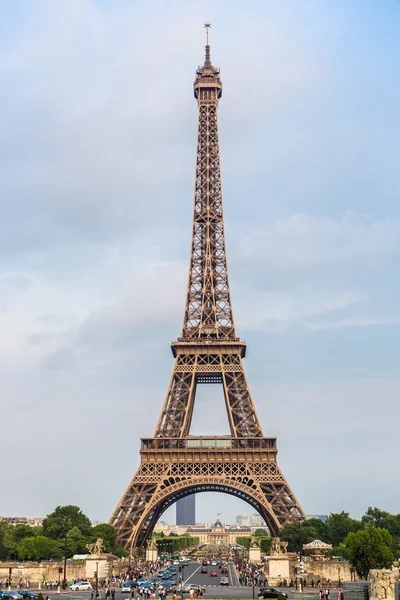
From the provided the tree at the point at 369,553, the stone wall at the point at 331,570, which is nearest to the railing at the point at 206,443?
the stone wall at the point at 331,570

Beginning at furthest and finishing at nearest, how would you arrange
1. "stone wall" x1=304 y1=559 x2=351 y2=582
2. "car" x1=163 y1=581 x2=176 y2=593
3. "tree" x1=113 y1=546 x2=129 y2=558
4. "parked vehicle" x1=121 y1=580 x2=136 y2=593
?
"tree" x1=113 y1=546 x2=129 y2=558 → "stone wall" x1=304 y1=559 x2=351 y2=582 → "parked vehicle" x1=121 y1=580 x2=136 y2=593 → "car" x1=163 y1=581 x2=176 y2=593

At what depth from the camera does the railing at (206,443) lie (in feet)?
353

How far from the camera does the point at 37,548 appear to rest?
102062 millimetres

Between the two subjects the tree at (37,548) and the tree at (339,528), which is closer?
the tree at (37,548)

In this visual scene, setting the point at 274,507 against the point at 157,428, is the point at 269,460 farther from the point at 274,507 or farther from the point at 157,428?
the point at 157,428

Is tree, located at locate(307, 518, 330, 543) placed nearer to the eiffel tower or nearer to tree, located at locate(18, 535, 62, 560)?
the eiffel tower

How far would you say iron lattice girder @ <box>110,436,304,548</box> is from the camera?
103 metres

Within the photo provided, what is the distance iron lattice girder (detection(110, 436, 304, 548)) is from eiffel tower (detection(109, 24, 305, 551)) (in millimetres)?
130

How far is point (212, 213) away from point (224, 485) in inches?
1627

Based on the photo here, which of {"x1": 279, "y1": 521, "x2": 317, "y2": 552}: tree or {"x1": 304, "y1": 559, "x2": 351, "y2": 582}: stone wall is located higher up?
{"x1": 279, "y1": 521, "x2": 317, "y2": 552}: tree

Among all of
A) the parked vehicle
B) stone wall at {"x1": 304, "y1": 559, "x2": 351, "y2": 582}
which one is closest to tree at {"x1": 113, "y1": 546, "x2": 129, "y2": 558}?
the parked vehicle

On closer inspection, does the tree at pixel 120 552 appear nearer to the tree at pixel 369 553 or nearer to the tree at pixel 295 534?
the tree at pixel 295 534

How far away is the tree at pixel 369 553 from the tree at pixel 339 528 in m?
43.9

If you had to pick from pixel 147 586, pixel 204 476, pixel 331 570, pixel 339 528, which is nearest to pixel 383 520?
pixel 339 528
